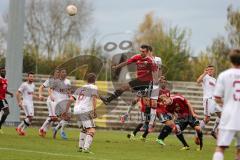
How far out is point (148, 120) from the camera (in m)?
25.6

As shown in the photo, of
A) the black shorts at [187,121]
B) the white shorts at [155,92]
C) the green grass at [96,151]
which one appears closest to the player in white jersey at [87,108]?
the green grass at [96,151]

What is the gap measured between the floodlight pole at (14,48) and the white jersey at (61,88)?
300 inches

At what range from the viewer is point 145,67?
2461cm

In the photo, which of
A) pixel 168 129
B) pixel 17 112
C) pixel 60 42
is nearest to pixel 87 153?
pixel 168 129

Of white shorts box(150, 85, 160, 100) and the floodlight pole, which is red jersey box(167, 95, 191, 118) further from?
the floodlight pole

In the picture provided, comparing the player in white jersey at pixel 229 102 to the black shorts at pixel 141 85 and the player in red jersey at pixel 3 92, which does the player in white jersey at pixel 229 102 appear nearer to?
the black shorts at pixel 141 85

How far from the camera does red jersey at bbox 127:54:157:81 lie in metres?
24.3

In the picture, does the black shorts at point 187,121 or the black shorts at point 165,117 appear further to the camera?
the black shorts at point 165,117

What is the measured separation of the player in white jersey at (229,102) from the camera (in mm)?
13289

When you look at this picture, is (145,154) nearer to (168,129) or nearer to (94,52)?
(168,129)

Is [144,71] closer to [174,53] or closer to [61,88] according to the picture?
[61,88]

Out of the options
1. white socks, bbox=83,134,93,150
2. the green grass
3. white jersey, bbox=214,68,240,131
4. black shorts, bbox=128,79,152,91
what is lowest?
the green grass

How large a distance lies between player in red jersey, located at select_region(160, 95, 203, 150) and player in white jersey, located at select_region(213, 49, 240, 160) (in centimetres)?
788

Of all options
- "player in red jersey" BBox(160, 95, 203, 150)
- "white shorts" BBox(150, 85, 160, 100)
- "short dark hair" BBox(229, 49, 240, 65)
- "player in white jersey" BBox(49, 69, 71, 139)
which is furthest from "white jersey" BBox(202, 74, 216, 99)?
"short dark hair" BBox(229, 49, 240, 65)
